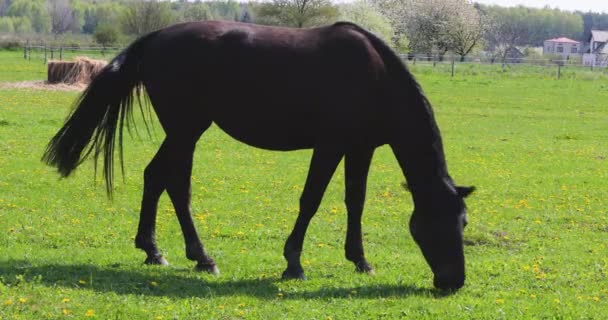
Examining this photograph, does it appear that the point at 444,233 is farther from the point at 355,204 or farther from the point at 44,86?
the point at 44,86

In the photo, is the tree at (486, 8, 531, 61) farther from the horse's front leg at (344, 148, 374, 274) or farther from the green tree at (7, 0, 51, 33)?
the horse's front leg at (344, 148, 374, 274)

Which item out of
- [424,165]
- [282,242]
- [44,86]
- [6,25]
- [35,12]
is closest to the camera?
[424,165]

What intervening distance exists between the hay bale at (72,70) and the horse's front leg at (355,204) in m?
25.9

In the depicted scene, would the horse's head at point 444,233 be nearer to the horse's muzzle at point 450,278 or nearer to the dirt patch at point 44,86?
the horse's muzzle at point 450,278

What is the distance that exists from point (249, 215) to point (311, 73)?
3.90 metres

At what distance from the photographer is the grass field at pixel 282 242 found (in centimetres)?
643

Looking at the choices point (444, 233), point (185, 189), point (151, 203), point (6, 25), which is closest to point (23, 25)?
point (6, 25)

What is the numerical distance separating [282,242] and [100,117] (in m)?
2.69

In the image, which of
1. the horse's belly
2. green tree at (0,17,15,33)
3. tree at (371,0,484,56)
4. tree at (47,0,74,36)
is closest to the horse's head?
the horse's belly

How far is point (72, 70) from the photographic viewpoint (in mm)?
32156

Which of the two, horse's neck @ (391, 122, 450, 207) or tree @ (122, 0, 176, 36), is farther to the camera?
tree @ (122, 0, 176, 36)

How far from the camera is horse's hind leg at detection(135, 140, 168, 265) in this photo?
7762 millimetres

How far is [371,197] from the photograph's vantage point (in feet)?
41.6

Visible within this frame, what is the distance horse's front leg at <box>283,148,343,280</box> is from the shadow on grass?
0.73 feet
